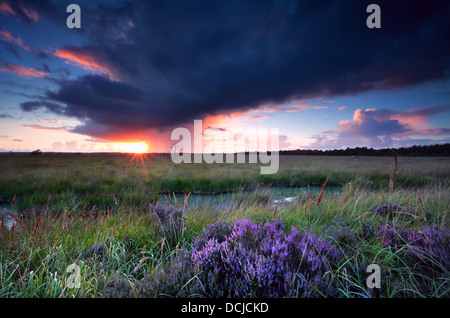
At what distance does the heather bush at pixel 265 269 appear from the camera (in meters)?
1.58

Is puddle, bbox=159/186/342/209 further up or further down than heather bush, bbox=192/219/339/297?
further down

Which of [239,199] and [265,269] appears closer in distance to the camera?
[265,269]

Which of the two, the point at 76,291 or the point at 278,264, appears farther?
the point at 76,291

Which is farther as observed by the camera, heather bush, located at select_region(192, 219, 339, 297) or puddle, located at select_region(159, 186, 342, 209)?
puddle, located at select_region(159, 186, 342, 209)

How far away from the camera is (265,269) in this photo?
160 cm

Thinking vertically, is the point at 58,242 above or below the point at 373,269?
below

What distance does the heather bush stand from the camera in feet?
5.18

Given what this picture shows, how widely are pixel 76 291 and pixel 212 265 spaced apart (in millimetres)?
1286
